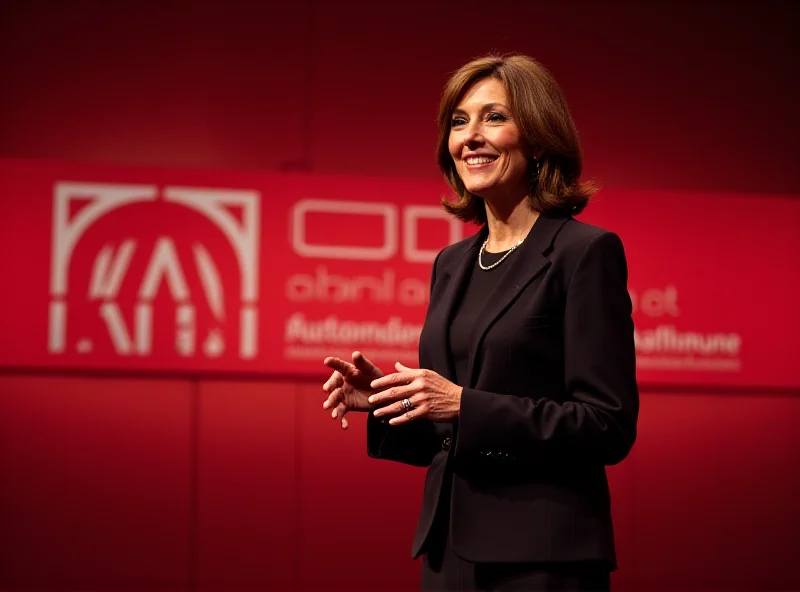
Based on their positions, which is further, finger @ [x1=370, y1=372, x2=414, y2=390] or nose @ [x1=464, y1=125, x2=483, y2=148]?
nose @ [x1=464, y1=125, x2=483, y2=148]

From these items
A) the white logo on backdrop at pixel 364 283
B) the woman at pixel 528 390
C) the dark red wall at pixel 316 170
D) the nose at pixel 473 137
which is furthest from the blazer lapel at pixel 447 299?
the dark red wall at pixel 316 170

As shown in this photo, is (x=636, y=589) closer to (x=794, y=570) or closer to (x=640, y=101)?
(x=794, y=570)

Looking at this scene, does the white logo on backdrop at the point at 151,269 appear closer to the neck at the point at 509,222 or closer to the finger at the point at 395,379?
the neck at the point at 509,222

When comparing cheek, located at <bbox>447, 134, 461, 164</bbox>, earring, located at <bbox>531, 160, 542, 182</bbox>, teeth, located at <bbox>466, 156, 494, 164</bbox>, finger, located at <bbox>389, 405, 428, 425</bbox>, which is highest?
cheek, located at <bbox>447, 134, 461, 164</bbox>

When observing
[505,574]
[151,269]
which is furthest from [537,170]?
[151,269]

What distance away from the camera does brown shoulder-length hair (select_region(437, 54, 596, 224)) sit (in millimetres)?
1691

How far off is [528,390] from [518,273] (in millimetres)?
206

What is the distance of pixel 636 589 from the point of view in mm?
4133

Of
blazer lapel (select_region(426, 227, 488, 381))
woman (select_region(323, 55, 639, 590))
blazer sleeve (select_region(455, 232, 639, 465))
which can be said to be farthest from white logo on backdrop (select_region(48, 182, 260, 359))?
blazer sleeve (select_region(455, 232, 639, 465))

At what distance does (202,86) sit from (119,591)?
6.97ft

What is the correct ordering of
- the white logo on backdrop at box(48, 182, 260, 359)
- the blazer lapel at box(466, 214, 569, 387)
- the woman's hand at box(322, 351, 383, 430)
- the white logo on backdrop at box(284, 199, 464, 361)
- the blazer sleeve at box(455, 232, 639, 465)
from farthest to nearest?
the white logo on backdrop at box(284, 199, 464, 361) < the white logo on backdrop at box(48, 182, 260, 359) < the woman's hand at box(322, 351, 383, 430) < the blazer lapel at box(466, 214, 569, 387) < the blazer sleeve at box(455, 232, 639, 465)

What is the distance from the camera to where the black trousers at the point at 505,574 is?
147cm

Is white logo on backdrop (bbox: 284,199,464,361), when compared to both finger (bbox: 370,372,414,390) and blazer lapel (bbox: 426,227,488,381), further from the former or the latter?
finger (bbox: 370,372,414,390)

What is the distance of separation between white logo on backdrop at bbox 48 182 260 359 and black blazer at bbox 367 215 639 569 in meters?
2.28
